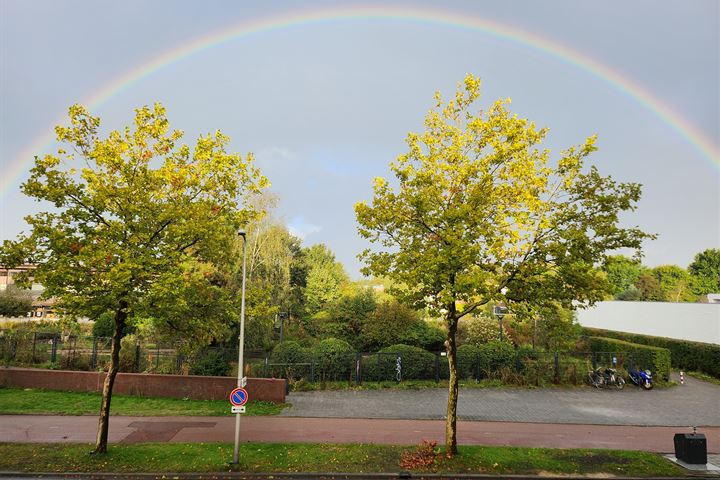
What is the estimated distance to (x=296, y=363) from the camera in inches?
949

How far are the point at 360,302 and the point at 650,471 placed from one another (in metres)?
23.3

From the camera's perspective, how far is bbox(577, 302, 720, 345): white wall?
34.7 metres

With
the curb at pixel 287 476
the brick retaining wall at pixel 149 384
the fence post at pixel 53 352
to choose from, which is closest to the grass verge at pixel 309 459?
the curb at pixel 287 476

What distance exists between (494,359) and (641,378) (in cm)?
846

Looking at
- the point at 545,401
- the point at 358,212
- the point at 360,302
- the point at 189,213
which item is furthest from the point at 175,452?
the point at 360,302

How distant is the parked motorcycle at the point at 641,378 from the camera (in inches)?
1007

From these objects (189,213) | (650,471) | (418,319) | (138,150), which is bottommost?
(650,471)

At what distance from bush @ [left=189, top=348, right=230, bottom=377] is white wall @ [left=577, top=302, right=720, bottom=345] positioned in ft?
87.8

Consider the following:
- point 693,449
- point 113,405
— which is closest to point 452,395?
point 693,449

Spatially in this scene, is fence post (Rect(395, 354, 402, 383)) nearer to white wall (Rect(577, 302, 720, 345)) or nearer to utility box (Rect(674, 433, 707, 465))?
utility box (Rect(674, 433, 707, 465))

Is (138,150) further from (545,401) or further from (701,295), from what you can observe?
(701,295)

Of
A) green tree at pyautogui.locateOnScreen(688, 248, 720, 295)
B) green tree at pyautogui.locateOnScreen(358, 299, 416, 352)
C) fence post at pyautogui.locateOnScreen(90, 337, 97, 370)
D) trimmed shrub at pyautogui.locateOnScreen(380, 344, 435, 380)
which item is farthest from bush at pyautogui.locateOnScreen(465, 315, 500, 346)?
green tree at pyautogui.locateOnScreen(688, 248, 720, 295)

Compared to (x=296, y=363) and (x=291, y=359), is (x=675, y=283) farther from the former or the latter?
(x=291, y=359)

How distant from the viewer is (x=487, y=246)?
12.6 meters
